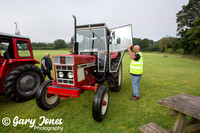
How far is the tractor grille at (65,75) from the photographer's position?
2371mm

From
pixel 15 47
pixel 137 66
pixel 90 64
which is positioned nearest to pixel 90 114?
pixel 90 64

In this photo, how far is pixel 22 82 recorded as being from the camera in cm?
331

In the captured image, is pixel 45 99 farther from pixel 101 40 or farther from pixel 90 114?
pixel 101 40

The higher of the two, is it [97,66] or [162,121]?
[97,66]

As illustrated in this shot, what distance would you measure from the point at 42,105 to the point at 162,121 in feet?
9.68

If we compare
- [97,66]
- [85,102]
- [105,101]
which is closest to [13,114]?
[85,102]

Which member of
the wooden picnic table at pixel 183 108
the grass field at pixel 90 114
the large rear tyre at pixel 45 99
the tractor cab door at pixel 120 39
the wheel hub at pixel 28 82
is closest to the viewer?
the wooden picnic table at pixel 183 108

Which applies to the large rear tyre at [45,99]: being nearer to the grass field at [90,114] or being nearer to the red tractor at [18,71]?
the grass field at [90,114]

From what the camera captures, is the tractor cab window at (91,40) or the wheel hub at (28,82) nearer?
the wheel hub at (28,82)

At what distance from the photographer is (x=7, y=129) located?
2.20 m

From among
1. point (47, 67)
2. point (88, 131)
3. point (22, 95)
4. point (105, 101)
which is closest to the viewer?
point (88, 131)

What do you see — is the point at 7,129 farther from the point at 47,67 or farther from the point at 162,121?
the point at 162,121

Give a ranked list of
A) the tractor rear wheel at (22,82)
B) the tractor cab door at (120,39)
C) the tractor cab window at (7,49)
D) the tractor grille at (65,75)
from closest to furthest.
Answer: the tractor grille at (65,75) < the tractor rear wheel at (22,82) < the tractor cab door at (120,39) < the tractor cab window at (7,49)

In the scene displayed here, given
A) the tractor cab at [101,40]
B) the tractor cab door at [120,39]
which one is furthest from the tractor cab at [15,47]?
the tractor cab door at [120,39]
